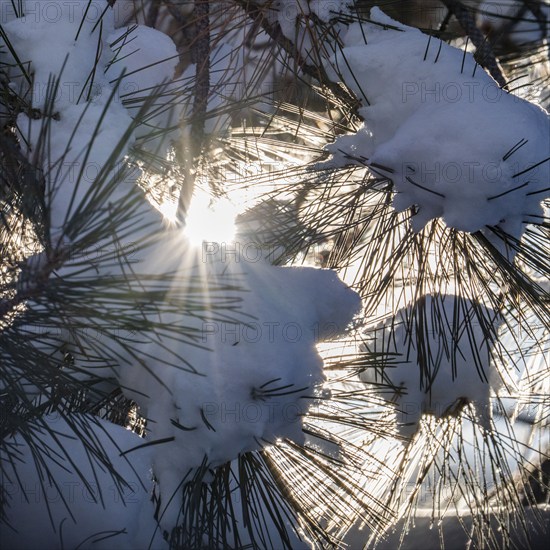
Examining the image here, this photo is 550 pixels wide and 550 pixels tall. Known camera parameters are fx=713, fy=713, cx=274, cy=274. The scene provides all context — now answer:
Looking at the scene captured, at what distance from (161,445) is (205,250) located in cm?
29

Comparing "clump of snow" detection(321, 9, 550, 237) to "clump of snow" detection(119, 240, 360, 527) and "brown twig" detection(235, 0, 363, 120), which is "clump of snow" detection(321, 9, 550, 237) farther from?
"clump of snow" detection(119, 240, 360, 527)

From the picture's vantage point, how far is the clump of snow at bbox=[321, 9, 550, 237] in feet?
3.32

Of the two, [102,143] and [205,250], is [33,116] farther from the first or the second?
[205,250]

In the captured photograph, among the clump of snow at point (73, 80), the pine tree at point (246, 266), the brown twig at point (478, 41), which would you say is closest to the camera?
the pine tree at point (246, 266)

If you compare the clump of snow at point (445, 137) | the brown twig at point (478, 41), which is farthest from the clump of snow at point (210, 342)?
the brown twig at point (478, 41)

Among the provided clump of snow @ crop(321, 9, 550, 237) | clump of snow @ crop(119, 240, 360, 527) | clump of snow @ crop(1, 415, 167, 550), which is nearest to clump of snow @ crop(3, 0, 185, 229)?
clump of snow @ crop(119, 240, 360, 527)

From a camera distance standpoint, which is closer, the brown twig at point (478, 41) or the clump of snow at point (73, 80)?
the clump of snow at point (73, 80)

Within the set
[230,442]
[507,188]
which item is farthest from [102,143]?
[507,188]

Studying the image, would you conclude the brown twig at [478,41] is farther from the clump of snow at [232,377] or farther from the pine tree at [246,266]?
the clump of snow at [232,377]

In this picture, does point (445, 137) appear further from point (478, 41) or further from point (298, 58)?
point (478, 41)

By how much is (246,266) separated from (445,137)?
349 millimetres

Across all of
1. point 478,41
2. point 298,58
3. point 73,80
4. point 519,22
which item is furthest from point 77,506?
point 519,22

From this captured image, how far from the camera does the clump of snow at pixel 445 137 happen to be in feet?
3.32

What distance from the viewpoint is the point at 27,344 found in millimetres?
864
